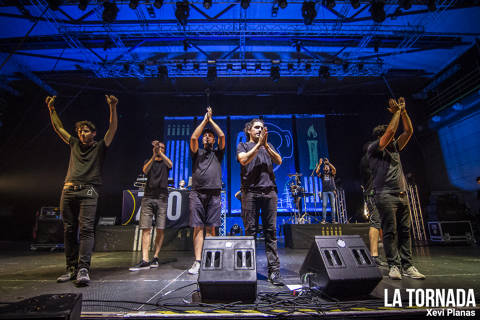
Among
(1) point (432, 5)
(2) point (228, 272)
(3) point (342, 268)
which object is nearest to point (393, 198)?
(3) point (342, 268)

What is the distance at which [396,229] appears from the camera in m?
2.75

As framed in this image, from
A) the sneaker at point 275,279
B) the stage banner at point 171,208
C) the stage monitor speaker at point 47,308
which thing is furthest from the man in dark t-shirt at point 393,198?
the stage banner at point 171,208

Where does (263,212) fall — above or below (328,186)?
below

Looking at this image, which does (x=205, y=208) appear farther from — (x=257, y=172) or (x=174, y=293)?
(x=174, y=293)

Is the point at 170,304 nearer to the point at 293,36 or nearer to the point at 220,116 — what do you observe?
the point at 293,36

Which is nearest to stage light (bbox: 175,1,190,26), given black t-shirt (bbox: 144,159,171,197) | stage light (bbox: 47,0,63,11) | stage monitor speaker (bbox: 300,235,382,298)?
stage light (bbox: 47,0,63,11)

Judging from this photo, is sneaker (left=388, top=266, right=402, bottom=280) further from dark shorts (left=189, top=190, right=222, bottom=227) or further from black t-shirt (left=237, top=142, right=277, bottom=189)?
dark shorts (left=189, top=190, right=222, bottom=227)

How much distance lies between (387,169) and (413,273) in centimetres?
113

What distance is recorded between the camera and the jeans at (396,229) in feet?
8.76

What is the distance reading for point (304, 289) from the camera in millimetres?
2078

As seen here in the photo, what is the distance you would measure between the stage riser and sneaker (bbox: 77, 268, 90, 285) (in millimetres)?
4449

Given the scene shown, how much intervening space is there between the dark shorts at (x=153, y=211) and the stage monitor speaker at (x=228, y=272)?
1.94 m

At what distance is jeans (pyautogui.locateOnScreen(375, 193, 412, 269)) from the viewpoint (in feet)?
8.76

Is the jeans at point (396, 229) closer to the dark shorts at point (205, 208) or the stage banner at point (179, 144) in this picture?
the dark shorts at point (205, 208)
